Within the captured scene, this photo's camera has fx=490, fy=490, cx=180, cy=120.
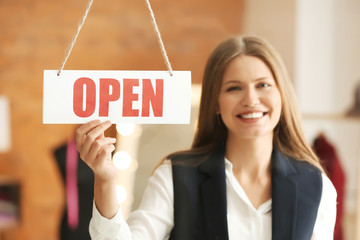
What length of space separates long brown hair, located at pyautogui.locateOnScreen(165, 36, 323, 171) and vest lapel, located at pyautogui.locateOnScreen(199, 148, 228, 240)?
0.10 ft

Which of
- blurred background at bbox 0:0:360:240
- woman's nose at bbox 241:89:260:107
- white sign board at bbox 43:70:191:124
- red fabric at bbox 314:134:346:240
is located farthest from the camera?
blurred background at bbox 0:0:360:240

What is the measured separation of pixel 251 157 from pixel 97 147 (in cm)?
37

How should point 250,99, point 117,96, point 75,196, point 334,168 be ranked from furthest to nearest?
point 75,196, point 334,168, point 250,99, point 117,96

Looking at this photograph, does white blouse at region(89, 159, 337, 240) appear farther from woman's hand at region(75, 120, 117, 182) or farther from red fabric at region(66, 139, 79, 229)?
red fabric at region(66, 139, 79, 229)

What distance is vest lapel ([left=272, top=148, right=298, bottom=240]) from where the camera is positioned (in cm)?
93

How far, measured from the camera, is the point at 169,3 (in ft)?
9.37

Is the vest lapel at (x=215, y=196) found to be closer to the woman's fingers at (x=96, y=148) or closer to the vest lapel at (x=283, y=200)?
the vest lapel at (x=283, y=200)

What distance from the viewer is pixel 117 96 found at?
0.76m

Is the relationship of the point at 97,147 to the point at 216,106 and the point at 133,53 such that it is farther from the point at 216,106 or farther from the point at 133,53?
the point at 133,53

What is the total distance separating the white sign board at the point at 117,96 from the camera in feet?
2.42

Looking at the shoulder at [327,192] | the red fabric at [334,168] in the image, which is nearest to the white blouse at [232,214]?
the shoulder at [327,192]

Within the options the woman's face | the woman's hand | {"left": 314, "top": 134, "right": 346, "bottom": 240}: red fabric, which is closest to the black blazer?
the woman's face

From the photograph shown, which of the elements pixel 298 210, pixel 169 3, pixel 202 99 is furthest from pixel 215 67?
pixel 169 3

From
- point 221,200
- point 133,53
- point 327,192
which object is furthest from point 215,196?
point 133,53
